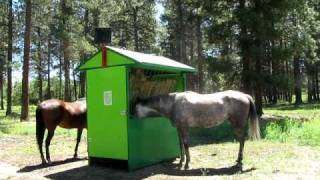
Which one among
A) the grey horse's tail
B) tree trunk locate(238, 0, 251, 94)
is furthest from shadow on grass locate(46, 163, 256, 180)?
tree trunk locate(238, 0, 251, 94)

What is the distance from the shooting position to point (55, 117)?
34.8ft

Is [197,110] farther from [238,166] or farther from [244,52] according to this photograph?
[244,52]

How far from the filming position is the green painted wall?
366 inches

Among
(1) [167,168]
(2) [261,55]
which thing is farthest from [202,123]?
(2) [261,55]

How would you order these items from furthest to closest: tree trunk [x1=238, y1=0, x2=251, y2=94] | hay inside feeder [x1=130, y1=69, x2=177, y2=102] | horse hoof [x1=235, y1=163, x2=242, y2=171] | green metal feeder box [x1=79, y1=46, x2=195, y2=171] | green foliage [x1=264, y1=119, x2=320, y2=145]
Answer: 1. tree trunk [x1=238, y1=0, x2=251, y2=94]
2. green foliage [x1=264, y1=119, x2=320, y2=145]
3. hay inside feeder [x1=130, y1=69, x2=177, y2=102]
4. green metal feeder box [x1=79, y1=46, x2=195, y2=171]
5. horse hoof [x1=235, y1=163, x2=242, y2=171]

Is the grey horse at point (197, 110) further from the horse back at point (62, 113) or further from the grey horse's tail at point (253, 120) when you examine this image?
the horse back at point (62, 113)

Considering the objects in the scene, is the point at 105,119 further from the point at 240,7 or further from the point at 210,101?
the point at 240,7

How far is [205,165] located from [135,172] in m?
1.62

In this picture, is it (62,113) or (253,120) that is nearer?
(253,120)

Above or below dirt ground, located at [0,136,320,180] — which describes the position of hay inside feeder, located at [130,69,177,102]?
above

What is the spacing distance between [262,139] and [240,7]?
9.05 meters

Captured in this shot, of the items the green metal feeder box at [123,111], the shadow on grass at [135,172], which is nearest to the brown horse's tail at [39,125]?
the green metal feeder box at [123,111]

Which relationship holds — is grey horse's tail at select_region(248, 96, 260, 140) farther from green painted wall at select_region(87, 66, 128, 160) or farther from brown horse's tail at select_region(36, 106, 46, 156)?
brown horse's tail at select_region(36, 106, 46, 156)

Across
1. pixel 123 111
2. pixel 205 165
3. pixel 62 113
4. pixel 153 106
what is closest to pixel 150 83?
pixel 153 106
